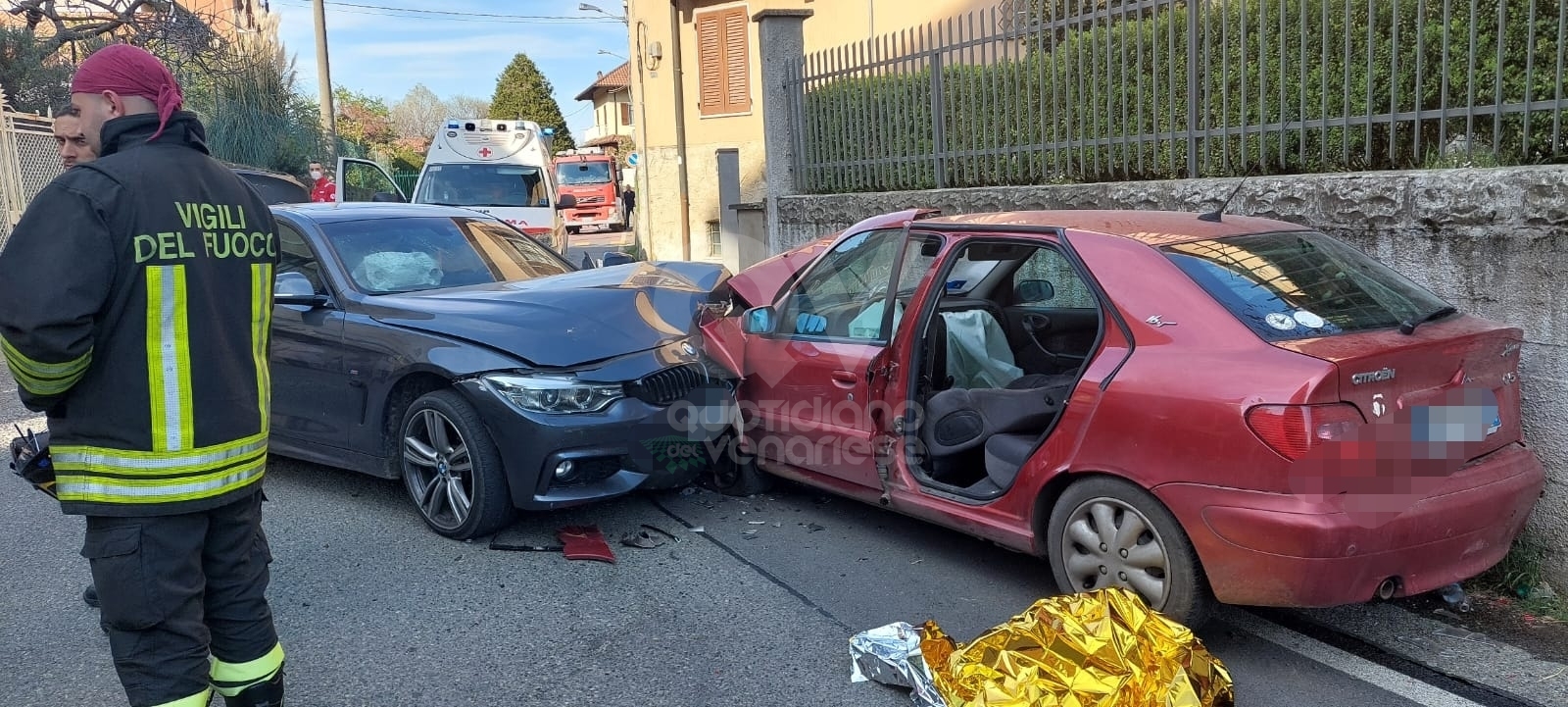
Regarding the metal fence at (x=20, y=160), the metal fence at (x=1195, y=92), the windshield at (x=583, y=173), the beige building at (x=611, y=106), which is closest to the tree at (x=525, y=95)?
the beige building at (x=611, y=106)

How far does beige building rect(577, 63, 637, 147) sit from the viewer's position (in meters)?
51.6

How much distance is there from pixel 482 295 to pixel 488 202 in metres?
9.27

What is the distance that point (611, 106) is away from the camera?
5631 centimetres

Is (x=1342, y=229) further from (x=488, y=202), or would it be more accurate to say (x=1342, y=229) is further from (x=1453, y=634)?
(x=488, y=202)

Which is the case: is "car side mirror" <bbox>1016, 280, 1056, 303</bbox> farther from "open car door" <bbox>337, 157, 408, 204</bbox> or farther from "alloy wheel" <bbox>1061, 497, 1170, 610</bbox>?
"open car door" <bbox>337, 157, 408, 204</bbox>

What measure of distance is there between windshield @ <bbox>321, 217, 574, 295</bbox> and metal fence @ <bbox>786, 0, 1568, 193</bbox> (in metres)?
3.13

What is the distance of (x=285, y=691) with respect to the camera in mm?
3385

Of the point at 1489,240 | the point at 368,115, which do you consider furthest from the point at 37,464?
the point at 368,115

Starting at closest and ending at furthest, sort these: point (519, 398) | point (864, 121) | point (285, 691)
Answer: point (285, 691) < point (519, 398) < point (864, 121)

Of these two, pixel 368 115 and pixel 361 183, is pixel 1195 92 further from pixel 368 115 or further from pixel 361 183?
pixel 368 115

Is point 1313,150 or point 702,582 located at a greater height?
point 1313,150

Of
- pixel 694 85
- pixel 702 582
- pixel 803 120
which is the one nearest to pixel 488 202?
pixel 803 120

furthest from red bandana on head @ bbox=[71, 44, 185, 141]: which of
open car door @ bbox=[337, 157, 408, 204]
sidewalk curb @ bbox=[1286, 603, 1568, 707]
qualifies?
open car door @ bbox=[337, 157, 408, 204]

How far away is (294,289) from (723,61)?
54.9ft
